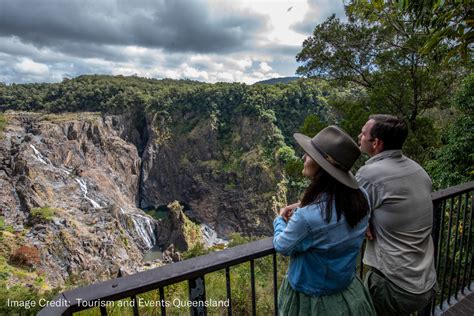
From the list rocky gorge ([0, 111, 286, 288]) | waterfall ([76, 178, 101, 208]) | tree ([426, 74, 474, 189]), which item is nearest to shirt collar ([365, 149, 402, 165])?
tree ([426, 74, 474, 189])

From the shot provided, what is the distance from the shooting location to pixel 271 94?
4625 cm

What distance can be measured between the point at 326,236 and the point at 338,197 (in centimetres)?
17

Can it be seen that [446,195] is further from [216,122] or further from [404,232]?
[216,122]

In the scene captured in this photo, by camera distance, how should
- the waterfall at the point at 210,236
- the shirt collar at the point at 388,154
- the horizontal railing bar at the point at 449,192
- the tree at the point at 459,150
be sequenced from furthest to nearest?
the waterfall at the point at 210,236 < the tree at the point at 459,150 < the horizontal railing bar at the point at 449,192 < the shirt collar at the point at 388,154

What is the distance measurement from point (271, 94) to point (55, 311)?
46.6m

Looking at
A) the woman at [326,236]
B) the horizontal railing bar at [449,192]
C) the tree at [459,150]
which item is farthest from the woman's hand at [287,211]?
the tree at [459,150]

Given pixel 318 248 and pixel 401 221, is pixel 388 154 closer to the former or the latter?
pixel 401 221

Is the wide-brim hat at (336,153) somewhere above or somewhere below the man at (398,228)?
above

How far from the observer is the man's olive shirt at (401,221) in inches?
65.1

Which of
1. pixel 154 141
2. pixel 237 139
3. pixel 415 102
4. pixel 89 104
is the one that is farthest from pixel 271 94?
pixel 415 102

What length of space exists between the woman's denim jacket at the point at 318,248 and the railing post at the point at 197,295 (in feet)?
1.09

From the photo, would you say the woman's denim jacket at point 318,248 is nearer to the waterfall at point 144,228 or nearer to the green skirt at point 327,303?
the green skirt at point 327,303

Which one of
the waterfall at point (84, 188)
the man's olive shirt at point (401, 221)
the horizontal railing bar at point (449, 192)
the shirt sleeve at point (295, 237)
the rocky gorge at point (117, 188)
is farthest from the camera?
the waterfall at point (84, 188)

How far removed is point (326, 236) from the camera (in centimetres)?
123
